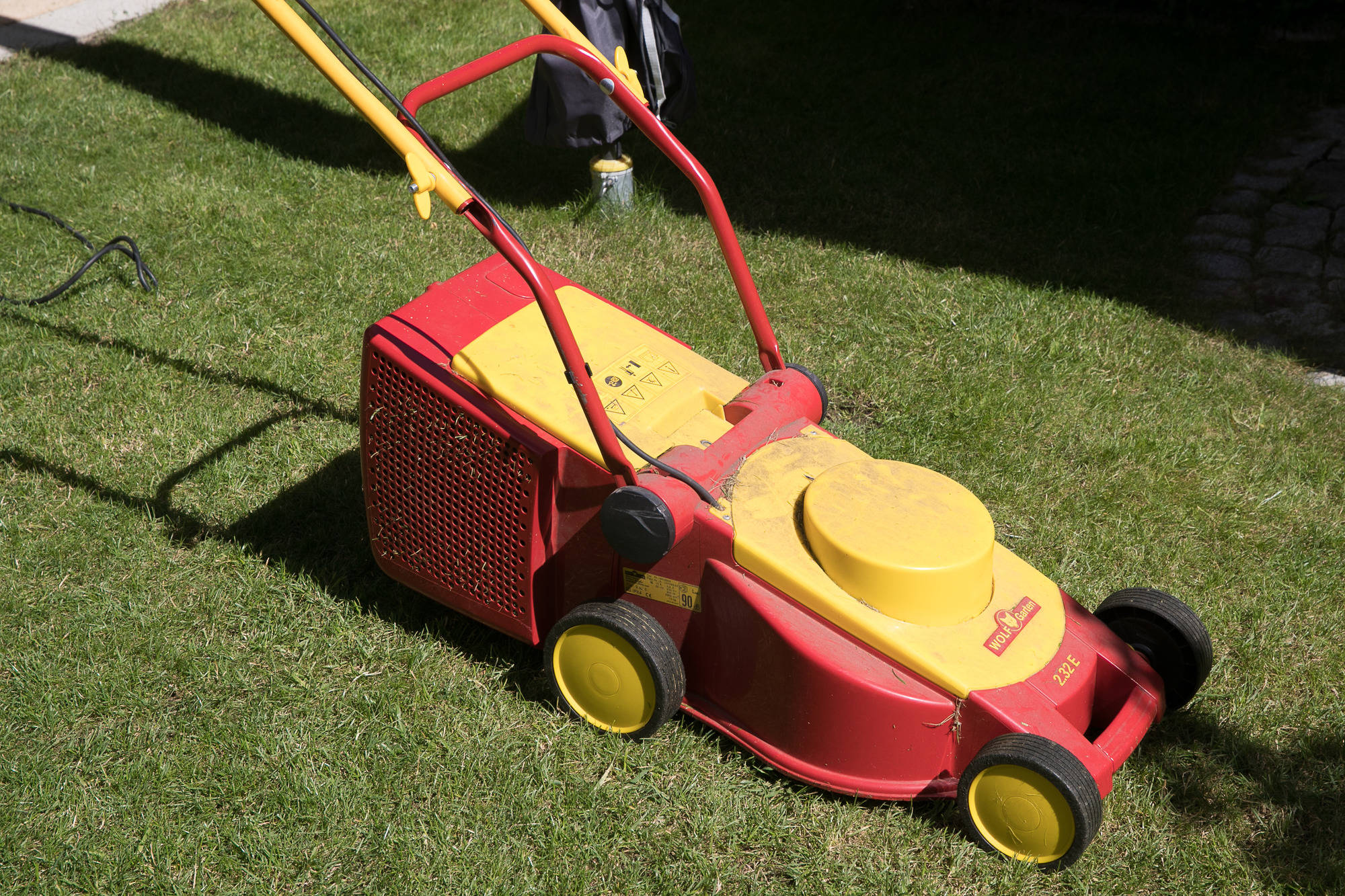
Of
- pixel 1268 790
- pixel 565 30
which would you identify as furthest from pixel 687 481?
pixel 1268 790

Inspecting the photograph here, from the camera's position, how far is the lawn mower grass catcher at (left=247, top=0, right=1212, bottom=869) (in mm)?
2035

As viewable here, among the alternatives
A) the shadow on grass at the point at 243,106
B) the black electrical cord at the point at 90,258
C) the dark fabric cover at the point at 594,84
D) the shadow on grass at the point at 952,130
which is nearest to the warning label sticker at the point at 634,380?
the dark fabric cover at the point at 594,84

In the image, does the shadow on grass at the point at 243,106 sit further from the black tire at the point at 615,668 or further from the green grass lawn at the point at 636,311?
the black tire at the point at 615,668

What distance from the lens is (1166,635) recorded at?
2352mm

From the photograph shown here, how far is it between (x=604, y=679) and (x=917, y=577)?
0.68 m

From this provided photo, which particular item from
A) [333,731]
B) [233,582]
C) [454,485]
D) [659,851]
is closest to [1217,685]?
[659,851]

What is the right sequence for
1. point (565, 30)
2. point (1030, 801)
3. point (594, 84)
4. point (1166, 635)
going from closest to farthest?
point (1030, 801)
point (1166, 635)
point (565, 30)
point (594, 84)

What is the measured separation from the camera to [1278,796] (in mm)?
2312

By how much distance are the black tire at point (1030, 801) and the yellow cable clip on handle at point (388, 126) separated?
1.39m

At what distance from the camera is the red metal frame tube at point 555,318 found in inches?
81.2

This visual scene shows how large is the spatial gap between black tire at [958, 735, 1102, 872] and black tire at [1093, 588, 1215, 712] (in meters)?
0.49

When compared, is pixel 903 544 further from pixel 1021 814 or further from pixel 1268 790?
pixel 1268 790

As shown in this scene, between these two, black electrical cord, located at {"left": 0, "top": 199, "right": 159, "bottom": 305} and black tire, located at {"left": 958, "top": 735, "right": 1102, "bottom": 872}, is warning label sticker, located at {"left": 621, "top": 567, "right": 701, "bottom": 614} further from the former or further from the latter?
black electrical cord, located at {"left": 0, "top": 199, "right": 159, "bottom": 305}

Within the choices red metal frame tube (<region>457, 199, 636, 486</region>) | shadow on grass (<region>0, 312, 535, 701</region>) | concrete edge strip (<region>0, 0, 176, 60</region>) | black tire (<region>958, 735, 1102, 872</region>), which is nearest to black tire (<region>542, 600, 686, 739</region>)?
shadow on grass (<region>0, 312, 535, 701</region>)
